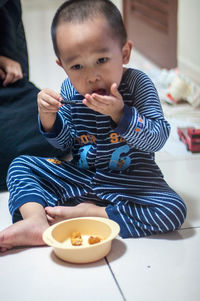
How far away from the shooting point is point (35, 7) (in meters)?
5.06

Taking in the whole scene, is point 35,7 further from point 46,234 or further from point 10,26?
point 46,234

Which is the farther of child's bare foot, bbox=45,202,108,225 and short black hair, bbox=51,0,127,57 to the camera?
Result: child's bare foot, bbox=45,202,108,225

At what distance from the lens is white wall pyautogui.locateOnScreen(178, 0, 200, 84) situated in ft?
7.30

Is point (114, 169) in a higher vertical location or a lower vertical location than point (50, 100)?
lower

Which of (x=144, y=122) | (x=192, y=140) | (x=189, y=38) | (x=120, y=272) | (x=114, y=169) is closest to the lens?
(x=120, y=272)

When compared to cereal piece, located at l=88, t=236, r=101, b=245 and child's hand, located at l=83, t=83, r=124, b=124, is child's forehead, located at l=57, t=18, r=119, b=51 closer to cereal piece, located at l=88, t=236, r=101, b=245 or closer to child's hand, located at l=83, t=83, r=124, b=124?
child's hand, located at l=83, t=83, r=124, b=124

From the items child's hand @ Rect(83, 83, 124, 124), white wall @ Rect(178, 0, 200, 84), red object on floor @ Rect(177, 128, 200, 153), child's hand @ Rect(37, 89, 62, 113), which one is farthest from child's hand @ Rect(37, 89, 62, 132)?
white wall @ Rect(178, 0, 200, 84)

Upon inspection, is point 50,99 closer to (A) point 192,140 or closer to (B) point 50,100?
(B) point 50,100

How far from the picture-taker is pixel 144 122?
99 cm

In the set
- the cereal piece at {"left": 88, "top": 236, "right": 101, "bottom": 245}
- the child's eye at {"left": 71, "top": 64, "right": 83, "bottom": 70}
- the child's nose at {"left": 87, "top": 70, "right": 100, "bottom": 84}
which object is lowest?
the cereal piece at {"left": 88, "top": 236, "right": 101, "bottom": 245}

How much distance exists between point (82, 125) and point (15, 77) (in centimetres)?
51

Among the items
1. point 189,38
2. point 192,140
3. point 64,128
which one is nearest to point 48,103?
point 64,128

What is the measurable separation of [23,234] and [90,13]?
482 millimetres

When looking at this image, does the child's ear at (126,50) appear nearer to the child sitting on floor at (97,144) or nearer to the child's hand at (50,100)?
the child sitting on floor at (97,144)
